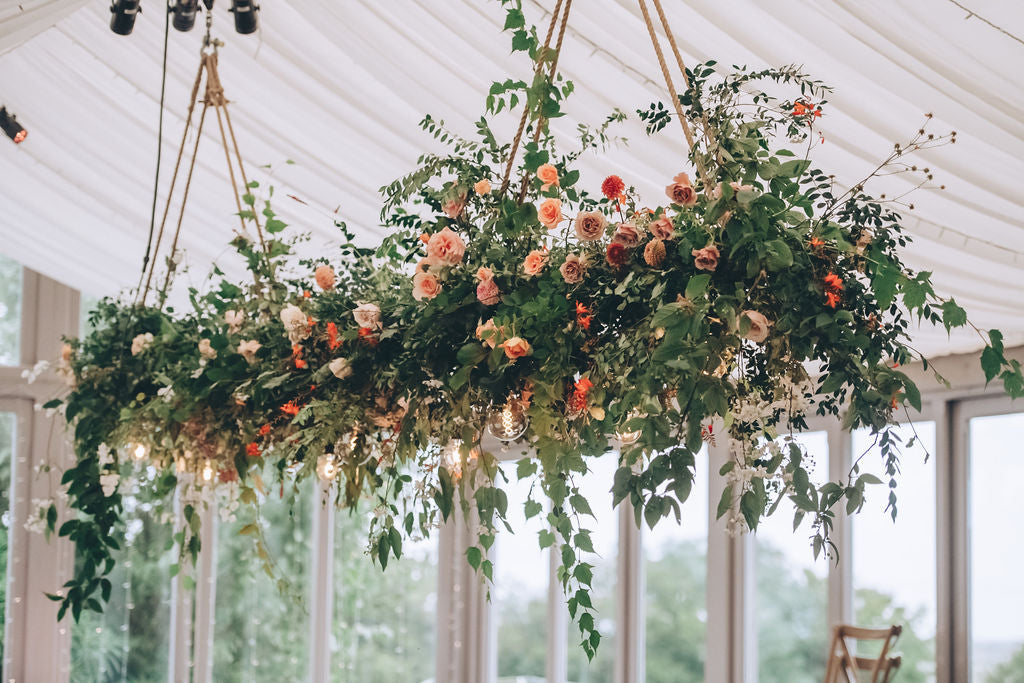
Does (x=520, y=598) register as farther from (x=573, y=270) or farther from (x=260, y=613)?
(x=573, y=270)

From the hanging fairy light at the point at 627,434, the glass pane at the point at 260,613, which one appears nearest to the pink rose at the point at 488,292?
the hanging fairy light at the point at 627,434

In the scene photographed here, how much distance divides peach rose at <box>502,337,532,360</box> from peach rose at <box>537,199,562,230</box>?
23 centimetres

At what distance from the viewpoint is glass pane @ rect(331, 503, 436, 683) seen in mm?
6848

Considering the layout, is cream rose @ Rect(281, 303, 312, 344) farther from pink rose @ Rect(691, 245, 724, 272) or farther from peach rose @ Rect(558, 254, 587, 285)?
pink rose @ Rect(691, 245, 724, 272)

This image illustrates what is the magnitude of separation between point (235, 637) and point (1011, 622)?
4.48m

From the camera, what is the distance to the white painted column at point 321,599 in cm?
683

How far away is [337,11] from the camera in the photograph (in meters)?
3.69

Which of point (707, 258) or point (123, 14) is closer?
point (707, 258)

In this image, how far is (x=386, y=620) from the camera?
688 cm

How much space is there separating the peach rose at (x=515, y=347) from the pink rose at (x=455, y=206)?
0.36 m

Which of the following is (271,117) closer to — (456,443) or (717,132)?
(456,443)

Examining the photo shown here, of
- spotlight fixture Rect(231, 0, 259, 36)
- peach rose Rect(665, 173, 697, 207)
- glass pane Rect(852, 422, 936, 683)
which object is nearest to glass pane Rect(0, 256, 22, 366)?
spotlight fixture Rect(231, 0, 259, 36)

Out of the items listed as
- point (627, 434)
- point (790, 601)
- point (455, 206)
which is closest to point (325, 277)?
point (455, 206)

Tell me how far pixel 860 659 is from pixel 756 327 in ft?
10.8
